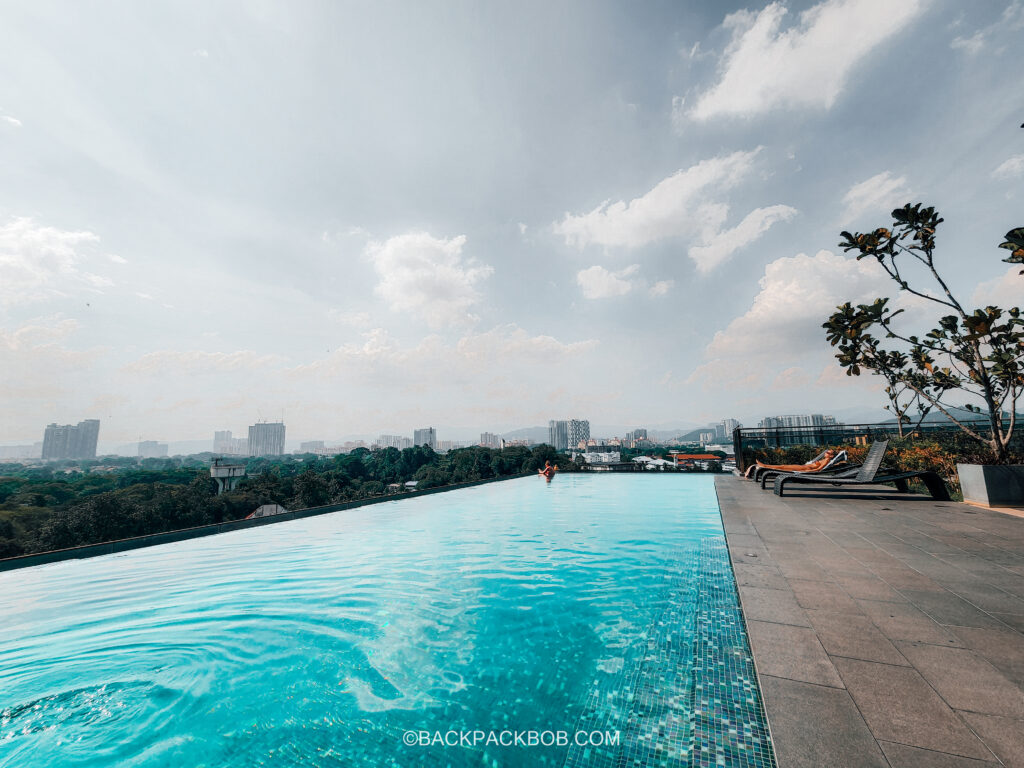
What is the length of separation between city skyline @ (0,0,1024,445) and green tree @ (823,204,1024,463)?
0.46 m

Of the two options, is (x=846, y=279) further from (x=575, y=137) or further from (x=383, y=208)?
(x=383, y=208)

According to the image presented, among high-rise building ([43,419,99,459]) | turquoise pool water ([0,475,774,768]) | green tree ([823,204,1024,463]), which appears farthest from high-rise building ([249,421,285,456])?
green tree ([823,204,1024,463])

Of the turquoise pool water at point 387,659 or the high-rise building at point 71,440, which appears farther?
the high-rise building at point 71,440

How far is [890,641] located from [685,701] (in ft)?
4.49

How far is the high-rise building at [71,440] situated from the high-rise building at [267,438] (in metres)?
51.0

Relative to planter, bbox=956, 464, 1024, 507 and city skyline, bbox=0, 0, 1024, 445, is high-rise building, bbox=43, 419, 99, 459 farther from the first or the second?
planter, bbox=956, 464, 1024, 507

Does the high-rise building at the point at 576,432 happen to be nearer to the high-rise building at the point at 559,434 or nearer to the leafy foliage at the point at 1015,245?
the high-rise building at the point at 559,434

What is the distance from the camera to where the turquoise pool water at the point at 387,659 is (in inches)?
92.0

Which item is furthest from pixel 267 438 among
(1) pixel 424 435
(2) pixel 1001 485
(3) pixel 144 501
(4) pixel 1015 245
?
(4) pixel 1015 245

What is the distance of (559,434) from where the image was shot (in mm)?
170750

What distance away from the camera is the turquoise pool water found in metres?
2.34

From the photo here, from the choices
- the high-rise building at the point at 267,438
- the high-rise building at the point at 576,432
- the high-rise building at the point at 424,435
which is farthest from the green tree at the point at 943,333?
the high-rise building at the point at 267,438

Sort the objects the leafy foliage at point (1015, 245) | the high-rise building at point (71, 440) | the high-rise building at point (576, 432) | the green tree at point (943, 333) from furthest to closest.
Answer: the high-rise building at point (576, 432), the high-rise building at point (71, 440), the green tree at point (943, 333), the leafy foliage at point (1015, 245)

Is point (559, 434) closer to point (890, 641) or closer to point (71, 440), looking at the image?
point (71, 440)
